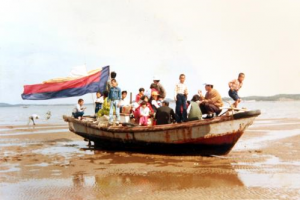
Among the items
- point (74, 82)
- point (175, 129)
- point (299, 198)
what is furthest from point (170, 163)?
point (74, 82)

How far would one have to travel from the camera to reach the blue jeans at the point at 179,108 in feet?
35.4

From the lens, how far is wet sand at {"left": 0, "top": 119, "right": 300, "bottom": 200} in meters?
6.87

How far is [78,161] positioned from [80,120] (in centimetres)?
361

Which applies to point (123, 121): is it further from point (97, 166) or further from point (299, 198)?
point (299, 198)

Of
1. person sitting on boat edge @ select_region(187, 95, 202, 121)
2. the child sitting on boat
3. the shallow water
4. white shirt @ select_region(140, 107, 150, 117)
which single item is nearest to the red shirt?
the child sitting on boat

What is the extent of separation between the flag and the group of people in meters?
0.53

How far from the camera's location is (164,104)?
37.4 ft

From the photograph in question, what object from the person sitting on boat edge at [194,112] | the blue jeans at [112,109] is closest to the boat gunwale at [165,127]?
the blue jeans at [112,109]

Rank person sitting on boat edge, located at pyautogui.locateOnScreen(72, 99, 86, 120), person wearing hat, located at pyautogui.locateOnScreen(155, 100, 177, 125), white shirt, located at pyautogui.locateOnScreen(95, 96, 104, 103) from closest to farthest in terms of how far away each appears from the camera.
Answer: person wearing hat, located at pyautogui.locateOnScreen(155, 100, 177, 125) → white shirt, located at pyautogui.locateOnScreen(95, 96, 104, 103) → person sitting on boat edge, located at pyautogui.locateOnScreen(72, 99, 86, 120)

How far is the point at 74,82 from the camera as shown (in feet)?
43.0

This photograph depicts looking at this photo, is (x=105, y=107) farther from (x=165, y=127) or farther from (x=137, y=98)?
(x=165, y=127)

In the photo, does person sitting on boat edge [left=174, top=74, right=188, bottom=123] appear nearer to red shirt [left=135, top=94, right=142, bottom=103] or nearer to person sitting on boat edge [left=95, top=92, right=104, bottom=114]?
red shirt [left=135, top=94, right=142, bottom=103]

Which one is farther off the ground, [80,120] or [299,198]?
[80,120]

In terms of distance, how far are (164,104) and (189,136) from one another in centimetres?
156
